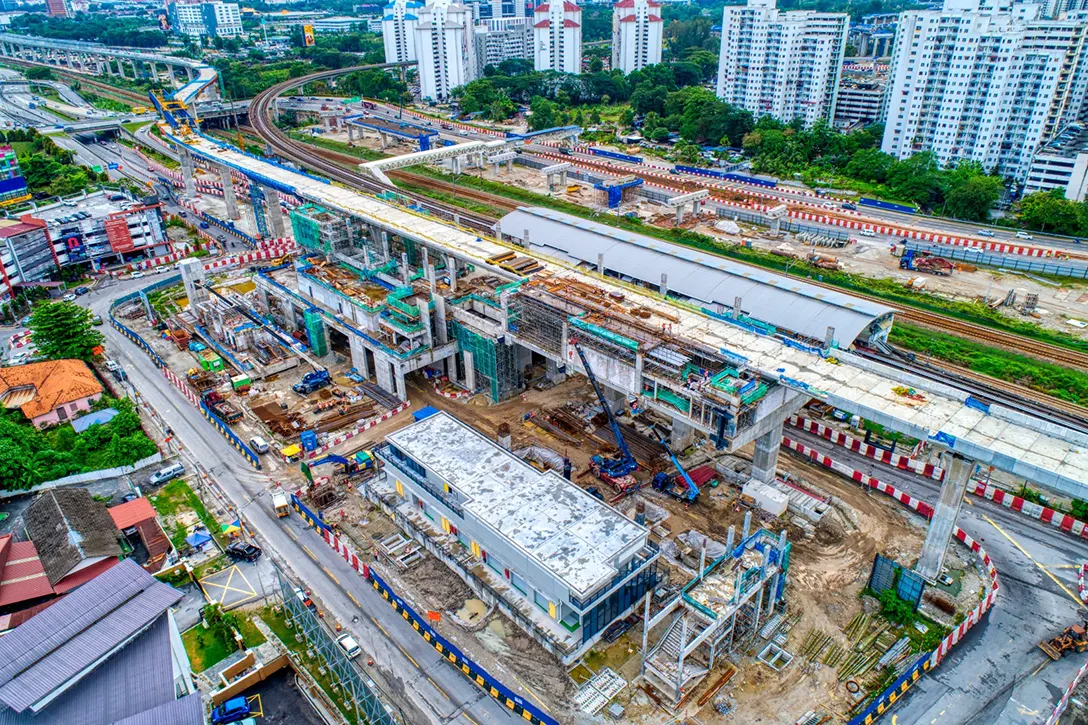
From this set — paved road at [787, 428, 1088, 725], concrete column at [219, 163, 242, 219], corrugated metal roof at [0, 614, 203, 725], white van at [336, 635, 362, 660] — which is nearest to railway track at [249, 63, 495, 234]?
concrete column at [219, 163, 242, 219]

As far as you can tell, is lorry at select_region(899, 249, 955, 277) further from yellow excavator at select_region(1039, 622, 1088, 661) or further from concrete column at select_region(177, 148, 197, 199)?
concrete column at select_region(177, 148, 197, 199)

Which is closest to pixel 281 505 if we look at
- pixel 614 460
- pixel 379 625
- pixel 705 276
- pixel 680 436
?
pixel 379 625

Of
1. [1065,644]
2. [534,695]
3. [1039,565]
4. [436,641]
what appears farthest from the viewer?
[1039,565]

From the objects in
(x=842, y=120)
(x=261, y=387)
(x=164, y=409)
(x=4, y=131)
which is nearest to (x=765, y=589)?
(x=261, y=387)

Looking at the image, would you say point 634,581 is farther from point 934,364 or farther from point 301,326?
point 301,326

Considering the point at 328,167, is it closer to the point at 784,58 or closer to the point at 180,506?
the point at 784,58
